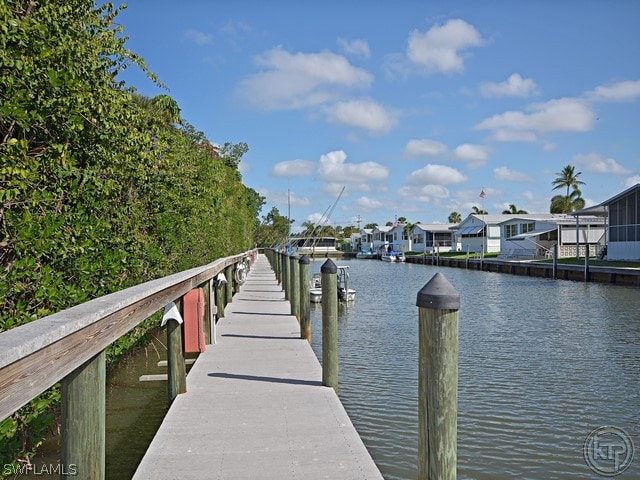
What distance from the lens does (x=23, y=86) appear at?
14.7ft

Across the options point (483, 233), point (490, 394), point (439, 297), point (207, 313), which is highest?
point (483, 233)

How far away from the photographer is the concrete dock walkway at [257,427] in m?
4.25

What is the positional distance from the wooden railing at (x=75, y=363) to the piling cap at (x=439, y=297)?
1.65 metres

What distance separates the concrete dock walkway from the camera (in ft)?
13.9

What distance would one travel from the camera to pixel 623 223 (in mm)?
39281

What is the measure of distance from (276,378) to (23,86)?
4147 mm

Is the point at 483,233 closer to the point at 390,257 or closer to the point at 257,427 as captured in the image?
the point at 390,257

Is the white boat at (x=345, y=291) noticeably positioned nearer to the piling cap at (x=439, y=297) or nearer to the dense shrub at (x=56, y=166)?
the dense shrub at (x=56, y=166)

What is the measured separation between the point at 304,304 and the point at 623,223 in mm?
35708

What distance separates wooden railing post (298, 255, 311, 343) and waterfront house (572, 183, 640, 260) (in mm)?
33424

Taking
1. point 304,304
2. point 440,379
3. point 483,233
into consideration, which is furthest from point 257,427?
point 483,233

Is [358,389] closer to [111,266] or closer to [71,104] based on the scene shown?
[111,266]

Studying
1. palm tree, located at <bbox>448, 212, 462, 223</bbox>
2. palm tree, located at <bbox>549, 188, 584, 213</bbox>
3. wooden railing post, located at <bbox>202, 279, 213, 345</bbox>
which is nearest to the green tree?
palm tree, located at <bbox>549, 188, 584, 213</bbox>

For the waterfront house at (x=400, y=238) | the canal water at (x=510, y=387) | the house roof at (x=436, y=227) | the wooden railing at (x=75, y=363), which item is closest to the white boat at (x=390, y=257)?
the house roof at (x=436, y=227)
